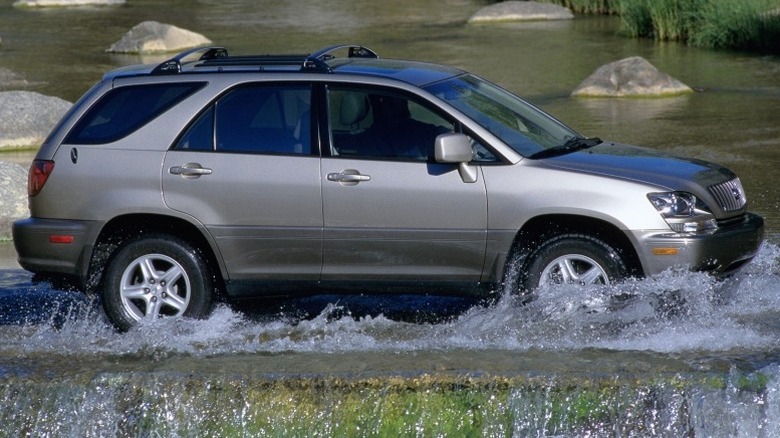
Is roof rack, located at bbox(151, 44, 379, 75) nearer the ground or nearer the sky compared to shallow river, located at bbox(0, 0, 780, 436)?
nearer the sky

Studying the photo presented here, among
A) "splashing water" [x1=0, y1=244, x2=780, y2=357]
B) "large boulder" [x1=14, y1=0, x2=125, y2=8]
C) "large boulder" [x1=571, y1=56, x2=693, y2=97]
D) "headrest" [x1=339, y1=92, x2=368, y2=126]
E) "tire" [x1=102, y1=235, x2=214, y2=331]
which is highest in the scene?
"large boulder" [x1=14, y1=0, x2=125, y2=8]

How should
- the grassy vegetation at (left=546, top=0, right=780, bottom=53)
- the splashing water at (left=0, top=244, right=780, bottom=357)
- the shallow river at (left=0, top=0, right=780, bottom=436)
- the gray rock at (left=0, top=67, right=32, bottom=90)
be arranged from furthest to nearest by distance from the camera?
the grassy vegetation at (left=546, top=0, right=780, bottom=53)
the gray rock at (left=0, top=67, right=32, bottom=90)
the splashing water at (left=0, top=244, right=780, bottom=357)
the shallow river at (left=0, top=0, right=780, bottom=436)

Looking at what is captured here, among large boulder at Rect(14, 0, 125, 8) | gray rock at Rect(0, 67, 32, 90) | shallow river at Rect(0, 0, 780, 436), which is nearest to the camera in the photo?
shallow river at Rect(0, 0, 780, 436)

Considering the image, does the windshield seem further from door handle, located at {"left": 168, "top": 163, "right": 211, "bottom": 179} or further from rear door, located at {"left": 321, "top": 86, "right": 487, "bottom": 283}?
door handle, located at {"left": 168, "top": 163, "right": 211, "bottom": 179}

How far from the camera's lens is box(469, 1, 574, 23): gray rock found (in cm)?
3212

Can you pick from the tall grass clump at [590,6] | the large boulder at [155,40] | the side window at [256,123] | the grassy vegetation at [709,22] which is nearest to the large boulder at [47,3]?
the large boulder at [155,40]

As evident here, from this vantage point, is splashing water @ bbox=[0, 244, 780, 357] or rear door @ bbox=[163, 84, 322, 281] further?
rear door @ bbox=[163, 84, 322, 281]

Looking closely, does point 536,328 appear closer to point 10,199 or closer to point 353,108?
point 353,108

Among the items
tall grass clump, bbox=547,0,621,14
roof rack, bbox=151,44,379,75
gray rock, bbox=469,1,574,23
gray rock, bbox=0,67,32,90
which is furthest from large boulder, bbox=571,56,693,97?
tall grass clump, bbox=547,0,621,14

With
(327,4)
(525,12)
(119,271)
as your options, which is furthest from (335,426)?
(327,4)

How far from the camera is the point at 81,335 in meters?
8.05

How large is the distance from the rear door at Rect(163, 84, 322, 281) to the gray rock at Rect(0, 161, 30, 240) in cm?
477

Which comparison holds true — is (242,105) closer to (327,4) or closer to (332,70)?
(332,70)

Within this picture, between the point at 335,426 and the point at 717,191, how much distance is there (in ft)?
8.91
